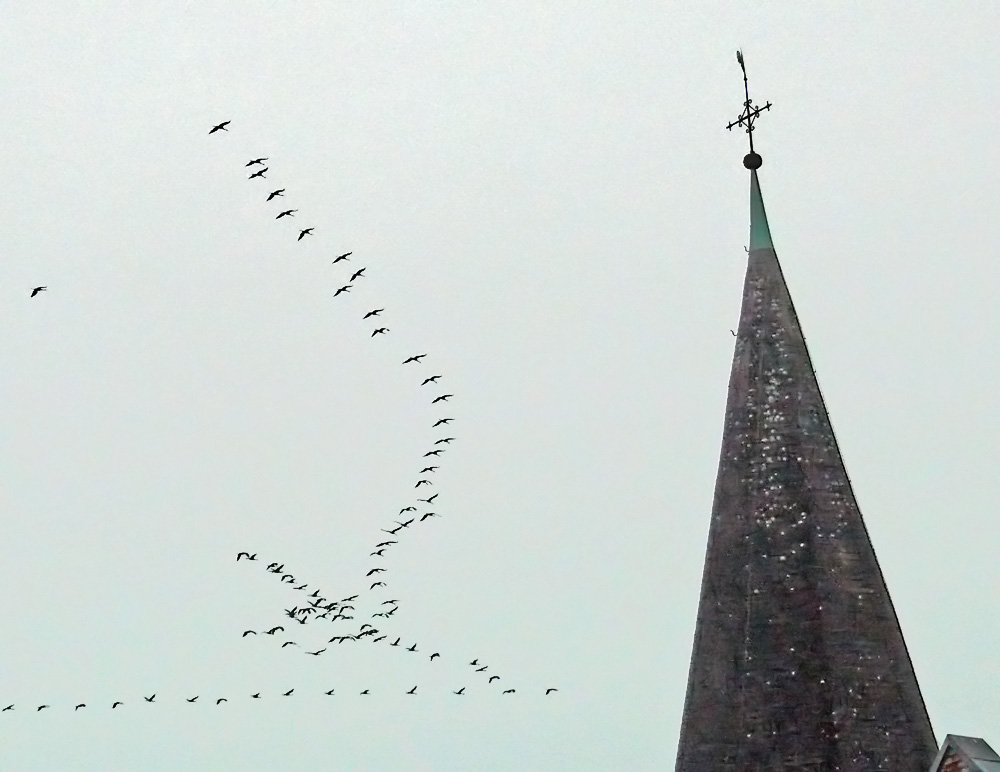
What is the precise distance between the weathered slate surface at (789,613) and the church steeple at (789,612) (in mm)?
17

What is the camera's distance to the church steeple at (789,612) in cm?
1841

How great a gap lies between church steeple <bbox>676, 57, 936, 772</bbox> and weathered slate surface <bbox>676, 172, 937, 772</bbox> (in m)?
0.02

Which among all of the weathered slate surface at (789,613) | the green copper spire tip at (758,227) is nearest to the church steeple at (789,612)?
the weathered slate surface at (789,613)

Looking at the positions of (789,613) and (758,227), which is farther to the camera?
(758,227)

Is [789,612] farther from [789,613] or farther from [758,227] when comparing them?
[758,227]

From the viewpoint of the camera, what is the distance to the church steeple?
18.4 m

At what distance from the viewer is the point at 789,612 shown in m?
19.2

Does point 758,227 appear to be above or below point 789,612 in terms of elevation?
above

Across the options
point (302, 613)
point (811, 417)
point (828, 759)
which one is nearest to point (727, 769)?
point (828, 759)

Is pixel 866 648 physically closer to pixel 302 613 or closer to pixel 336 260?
pixel 336 260

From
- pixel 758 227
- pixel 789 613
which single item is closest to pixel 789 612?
pixel 789 613

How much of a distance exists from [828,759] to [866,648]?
5.08 ft

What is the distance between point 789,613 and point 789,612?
1 cm

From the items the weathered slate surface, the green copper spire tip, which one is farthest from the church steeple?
the green copper spire tip
